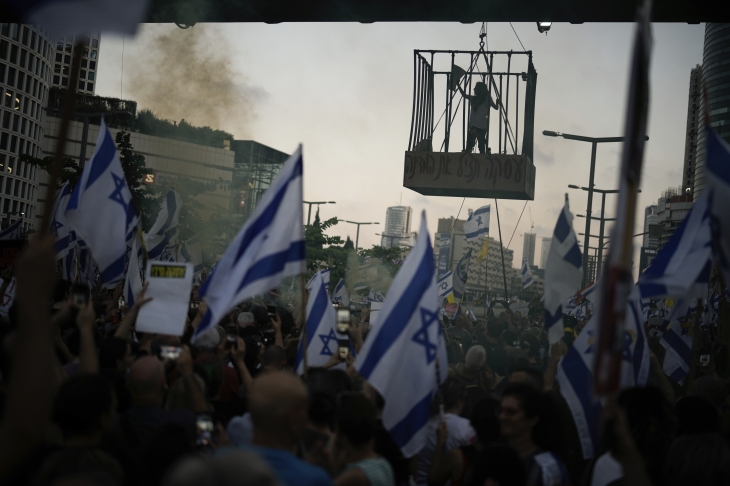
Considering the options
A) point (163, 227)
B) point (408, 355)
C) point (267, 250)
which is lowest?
point (408, 355)

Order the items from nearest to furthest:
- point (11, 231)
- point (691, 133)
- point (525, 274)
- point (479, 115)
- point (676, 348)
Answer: point (676, 348)
point (11, 231)
point (479, 115)
point (525, 274)
point (691, 133)

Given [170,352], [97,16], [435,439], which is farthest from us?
[435,439]

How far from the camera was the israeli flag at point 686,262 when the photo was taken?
18.4 feet

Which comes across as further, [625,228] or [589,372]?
[589,372]

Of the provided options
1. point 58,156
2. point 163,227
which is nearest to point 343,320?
point 58,156

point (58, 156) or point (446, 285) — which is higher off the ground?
point (58, 156)

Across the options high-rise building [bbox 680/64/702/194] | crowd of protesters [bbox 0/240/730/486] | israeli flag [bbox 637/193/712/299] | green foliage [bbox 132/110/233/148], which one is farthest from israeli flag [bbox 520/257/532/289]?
high-rise building [bbox 680/64/702/194]

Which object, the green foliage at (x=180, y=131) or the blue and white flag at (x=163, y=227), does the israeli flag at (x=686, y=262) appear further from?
the green foliage at (x=180, y=131)

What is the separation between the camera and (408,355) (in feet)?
15.5

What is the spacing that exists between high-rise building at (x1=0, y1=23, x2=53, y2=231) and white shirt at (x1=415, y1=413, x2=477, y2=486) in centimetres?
8968

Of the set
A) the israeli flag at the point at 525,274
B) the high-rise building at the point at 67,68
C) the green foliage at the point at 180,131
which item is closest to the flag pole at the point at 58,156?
the green foliage at the point at 180,131

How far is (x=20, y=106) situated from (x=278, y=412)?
322 ft

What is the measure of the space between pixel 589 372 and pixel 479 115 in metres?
8.31

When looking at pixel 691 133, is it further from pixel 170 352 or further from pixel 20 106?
pixel 170 352
